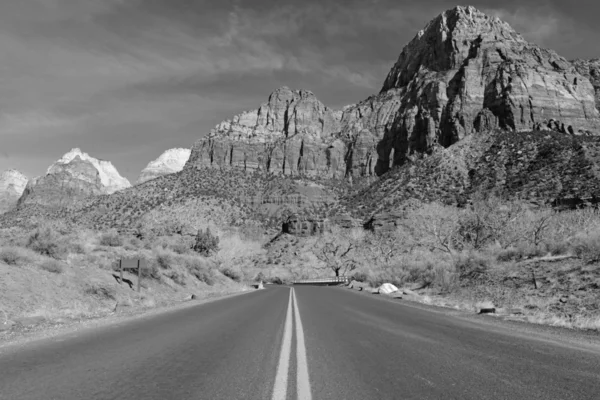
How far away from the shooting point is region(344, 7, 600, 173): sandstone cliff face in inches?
5044

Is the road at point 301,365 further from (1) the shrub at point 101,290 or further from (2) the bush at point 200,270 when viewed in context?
(2) the bush at point 200,270

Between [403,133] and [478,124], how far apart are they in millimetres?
42455

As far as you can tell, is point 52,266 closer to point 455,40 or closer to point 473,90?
point 473,90

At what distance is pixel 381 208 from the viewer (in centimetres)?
9800

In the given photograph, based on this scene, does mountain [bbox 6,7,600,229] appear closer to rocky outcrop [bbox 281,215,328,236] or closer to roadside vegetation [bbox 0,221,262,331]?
rocky outcrop [bbox 281,215,328,236]

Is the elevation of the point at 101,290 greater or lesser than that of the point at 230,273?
greater

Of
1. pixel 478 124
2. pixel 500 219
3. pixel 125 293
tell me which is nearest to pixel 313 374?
pixel 125 293

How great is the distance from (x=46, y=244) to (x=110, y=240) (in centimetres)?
890

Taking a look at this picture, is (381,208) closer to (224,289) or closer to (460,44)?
(224,289)

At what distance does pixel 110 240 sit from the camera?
26.1 meters

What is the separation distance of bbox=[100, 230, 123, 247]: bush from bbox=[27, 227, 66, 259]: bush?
24.9 feet

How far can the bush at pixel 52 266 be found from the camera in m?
15.4

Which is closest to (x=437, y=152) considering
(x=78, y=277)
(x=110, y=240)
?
Result: (x=110, y=240)

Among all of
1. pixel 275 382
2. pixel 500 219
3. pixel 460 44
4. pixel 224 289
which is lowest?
pixel 224 289
